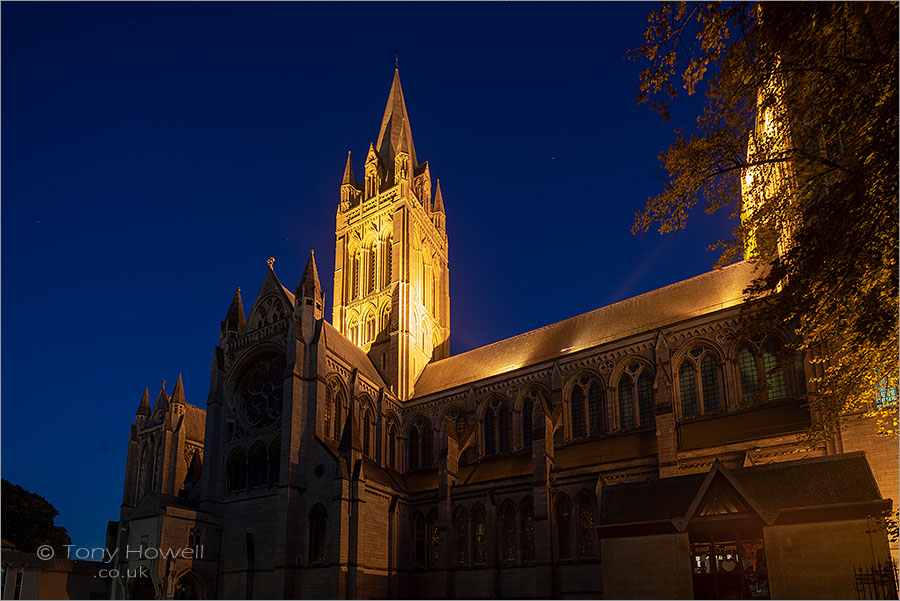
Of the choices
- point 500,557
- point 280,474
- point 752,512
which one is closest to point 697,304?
point 500,557

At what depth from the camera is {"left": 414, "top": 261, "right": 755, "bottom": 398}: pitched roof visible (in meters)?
35.7

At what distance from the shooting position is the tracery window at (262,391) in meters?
37.6

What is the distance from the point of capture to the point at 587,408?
35906 mm

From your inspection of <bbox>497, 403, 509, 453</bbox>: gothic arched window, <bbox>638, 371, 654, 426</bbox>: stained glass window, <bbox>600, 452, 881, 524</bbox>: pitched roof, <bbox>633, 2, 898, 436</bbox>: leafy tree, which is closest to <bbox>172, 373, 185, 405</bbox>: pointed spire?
<bbox>497, 403, 509, 453</bbox>: gothic arched window

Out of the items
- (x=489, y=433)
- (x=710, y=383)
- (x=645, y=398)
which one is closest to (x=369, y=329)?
(x=489, y=433)

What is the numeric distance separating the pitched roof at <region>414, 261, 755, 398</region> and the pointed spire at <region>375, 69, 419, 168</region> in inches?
812

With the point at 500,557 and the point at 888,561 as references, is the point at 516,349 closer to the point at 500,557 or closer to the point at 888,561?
the point at 500,557

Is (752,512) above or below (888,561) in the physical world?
above

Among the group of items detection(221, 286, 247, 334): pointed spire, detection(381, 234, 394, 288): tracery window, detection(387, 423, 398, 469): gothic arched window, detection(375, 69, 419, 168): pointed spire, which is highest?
detection(375, 69, 419, 168): pointed spire

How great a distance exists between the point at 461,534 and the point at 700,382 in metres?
14.4

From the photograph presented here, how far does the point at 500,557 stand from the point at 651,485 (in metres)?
13.9

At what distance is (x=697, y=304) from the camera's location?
35812mm

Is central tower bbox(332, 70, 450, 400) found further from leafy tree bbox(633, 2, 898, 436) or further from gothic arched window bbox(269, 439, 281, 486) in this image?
leafy tree bbox(633, 2, 898, 436)

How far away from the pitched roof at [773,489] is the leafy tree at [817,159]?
485cm
